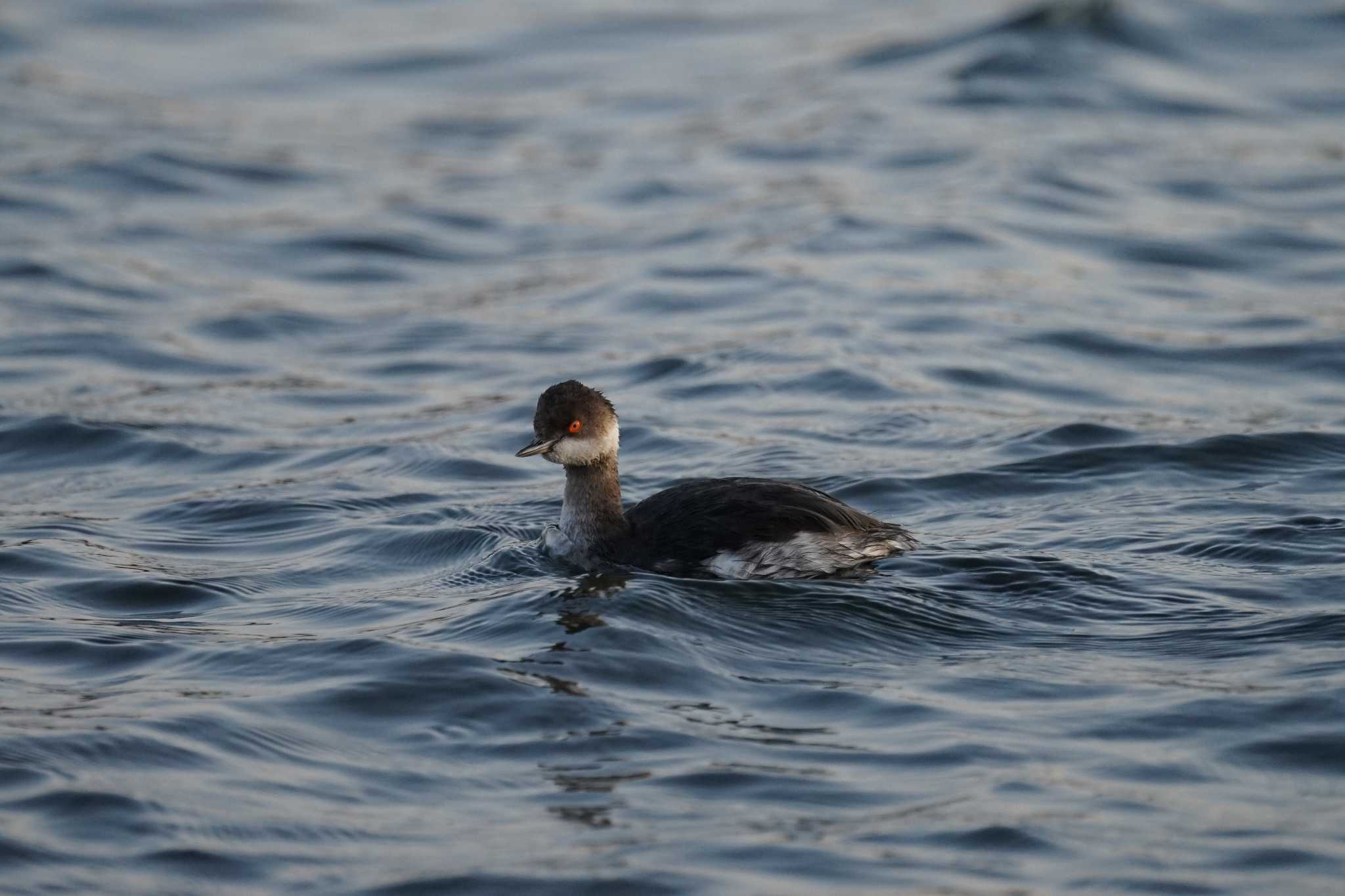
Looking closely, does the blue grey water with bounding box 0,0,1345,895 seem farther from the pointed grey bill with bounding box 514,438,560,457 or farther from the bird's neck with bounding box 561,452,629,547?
the pointed grey bill with bounding box 514,438,560,457

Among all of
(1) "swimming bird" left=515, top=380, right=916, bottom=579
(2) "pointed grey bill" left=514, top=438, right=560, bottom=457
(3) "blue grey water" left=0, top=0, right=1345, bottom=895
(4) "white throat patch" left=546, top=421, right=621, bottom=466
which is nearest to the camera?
(3) "blue grey water" left=0, top=0, right=1345, bottom=895

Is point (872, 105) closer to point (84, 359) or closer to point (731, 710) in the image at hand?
point (84, 359)

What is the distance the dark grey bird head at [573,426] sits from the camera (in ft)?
32.4

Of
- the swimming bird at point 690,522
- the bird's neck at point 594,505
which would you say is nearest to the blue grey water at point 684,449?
the swimming bird at point 690,522

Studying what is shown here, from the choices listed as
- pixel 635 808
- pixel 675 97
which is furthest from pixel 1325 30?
pixel 635 808

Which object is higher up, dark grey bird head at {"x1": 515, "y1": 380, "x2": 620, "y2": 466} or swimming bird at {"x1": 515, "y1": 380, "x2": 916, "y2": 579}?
dark grey bird head at {"x1": 515, "y1": 380, "x2": 620, "y2": 466}

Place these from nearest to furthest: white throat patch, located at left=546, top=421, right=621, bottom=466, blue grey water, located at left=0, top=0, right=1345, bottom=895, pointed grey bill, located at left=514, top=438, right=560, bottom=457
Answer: blue grey water, located at left=0, top=0, right=1345, bottom=895, pointed grey bill, located at left=514, top=438, right=560, bottom=457, white throat patch, located at left=546, top=421, right=621, bottom=466

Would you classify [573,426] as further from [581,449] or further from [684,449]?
[684,449]

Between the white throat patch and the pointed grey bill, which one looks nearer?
the pointed grey bill

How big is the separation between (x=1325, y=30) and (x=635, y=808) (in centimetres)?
2242

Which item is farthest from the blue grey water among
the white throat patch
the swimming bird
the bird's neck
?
the white throat patch

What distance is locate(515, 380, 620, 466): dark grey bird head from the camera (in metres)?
9.88

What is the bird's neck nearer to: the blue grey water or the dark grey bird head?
the dark grey bird head

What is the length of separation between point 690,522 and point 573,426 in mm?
853
